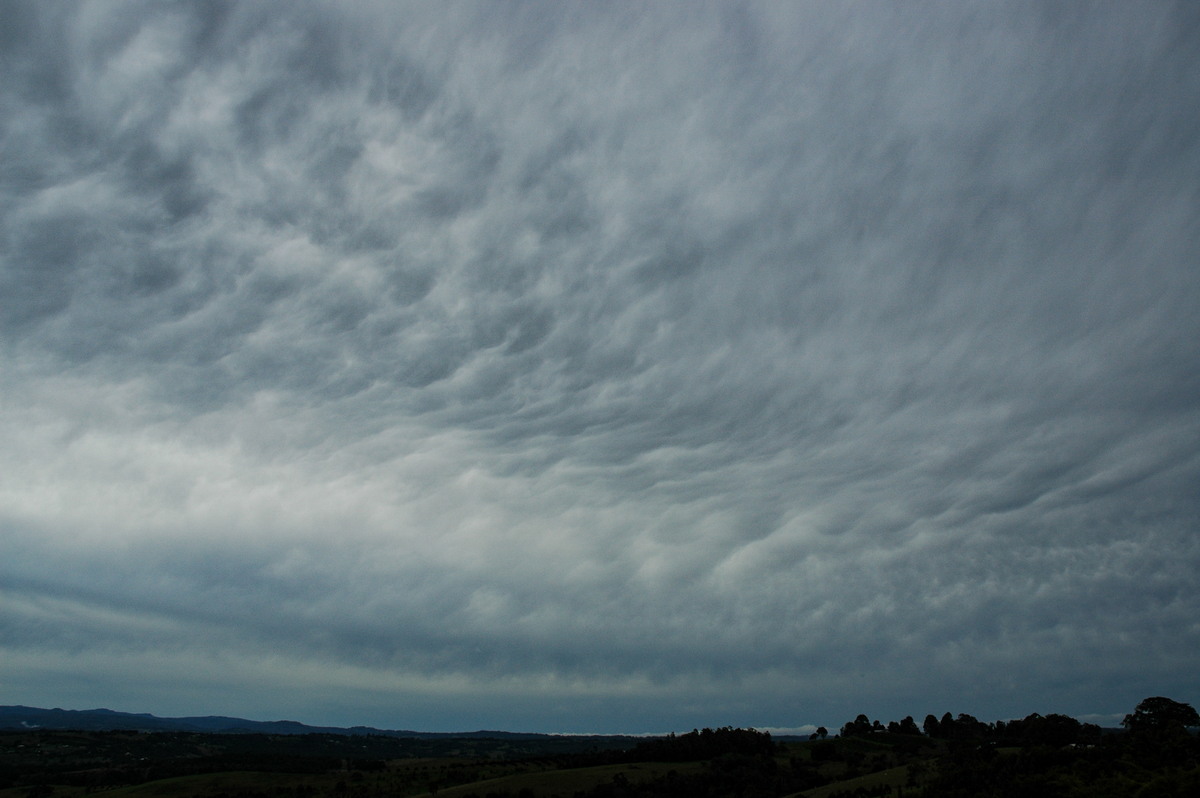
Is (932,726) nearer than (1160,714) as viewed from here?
No

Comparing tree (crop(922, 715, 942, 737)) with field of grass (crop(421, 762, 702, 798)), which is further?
tree (crop(922, 715, 942, 737))

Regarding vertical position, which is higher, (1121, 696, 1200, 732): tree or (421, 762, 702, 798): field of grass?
(1121, 696, 1200, 732): tree

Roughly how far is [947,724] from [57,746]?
22086 cm

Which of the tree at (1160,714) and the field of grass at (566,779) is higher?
the tree at (1160,714)

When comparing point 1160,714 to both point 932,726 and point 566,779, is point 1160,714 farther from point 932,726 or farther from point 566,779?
point 566,779

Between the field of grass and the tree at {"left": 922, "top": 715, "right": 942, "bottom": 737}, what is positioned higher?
the tree at {"left": 922, "top": 715, "right": 942, "bottom": 737}

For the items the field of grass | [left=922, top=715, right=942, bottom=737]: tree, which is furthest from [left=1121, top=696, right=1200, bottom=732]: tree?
the field of grass

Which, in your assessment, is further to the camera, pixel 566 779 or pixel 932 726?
pixel 932 726

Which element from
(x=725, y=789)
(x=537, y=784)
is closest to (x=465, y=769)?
(x=537, y=784)

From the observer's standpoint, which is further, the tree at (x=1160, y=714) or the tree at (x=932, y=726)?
the tree at (x=932, y=726)

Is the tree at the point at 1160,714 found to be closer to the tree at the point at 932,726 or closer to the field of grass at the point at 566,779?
the tree at the point at 932,726

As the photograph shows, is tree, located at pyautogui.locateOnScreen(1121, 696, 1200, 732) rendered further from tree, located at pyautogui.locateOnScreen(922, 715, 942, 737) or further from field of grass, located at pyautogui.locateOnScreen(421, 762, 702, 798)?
field of grass, located at pyautogui.locateOnScreen(421, 762, 702, 798)

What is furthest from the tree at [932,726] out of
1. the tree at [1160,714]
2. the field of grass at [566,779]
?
the field of grass at [566,779]

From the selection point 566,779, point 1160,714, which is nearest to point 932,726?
A: point 1160,714
